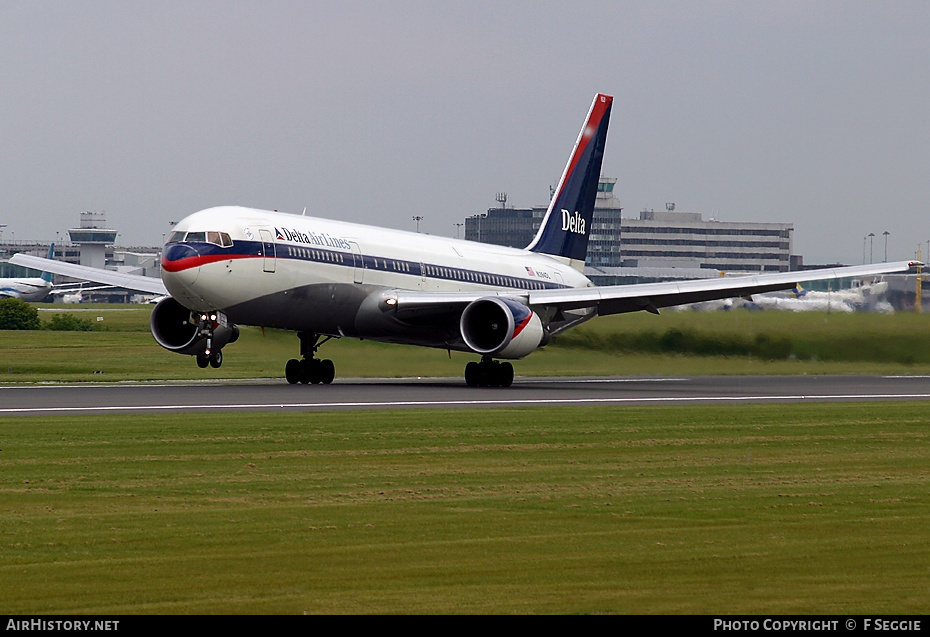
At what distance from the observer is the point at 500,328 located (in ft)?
117

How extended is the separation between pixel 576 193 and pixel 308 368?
551 inches

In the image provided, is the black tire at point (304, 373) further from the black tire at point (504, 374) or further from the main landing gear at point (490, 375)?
the black tire at point (504, 374)

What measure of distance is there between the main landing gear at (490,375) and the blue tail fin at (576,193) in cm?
966

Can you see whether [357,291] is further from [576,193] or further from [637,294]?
[576,193]

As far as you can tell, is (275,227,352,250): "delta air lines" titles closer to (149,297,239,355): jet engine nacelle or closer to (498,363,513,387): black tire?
(149,297,239,355): jet engine nacelle

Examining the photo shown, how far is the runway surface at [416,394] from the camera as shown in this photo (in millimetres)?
28062

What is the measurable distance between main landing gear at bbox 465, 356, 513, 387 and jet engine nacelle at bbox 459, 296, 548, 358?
1403mm

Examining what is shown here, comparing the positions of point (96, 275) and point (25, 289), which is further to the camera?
point (25, 289)

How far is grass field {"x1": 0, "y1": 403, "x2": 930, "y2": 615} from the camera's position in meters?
10.3

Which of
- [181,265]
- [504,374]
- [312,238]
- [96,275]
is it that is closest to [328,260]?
[312,238]

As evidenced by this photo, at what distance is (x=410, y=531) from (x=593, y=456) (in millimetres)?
6986

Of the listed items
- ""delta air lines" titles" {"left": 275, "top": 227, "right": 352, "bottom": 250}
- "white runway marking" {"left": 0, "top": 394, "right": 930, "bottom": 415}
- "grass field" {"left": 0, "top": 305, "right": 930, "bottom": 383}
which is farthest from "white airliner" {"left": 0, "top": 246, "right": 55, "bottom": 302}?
"white runway marking" {"left": 0, "top": 394, "right": 930, "bottom": 415}
